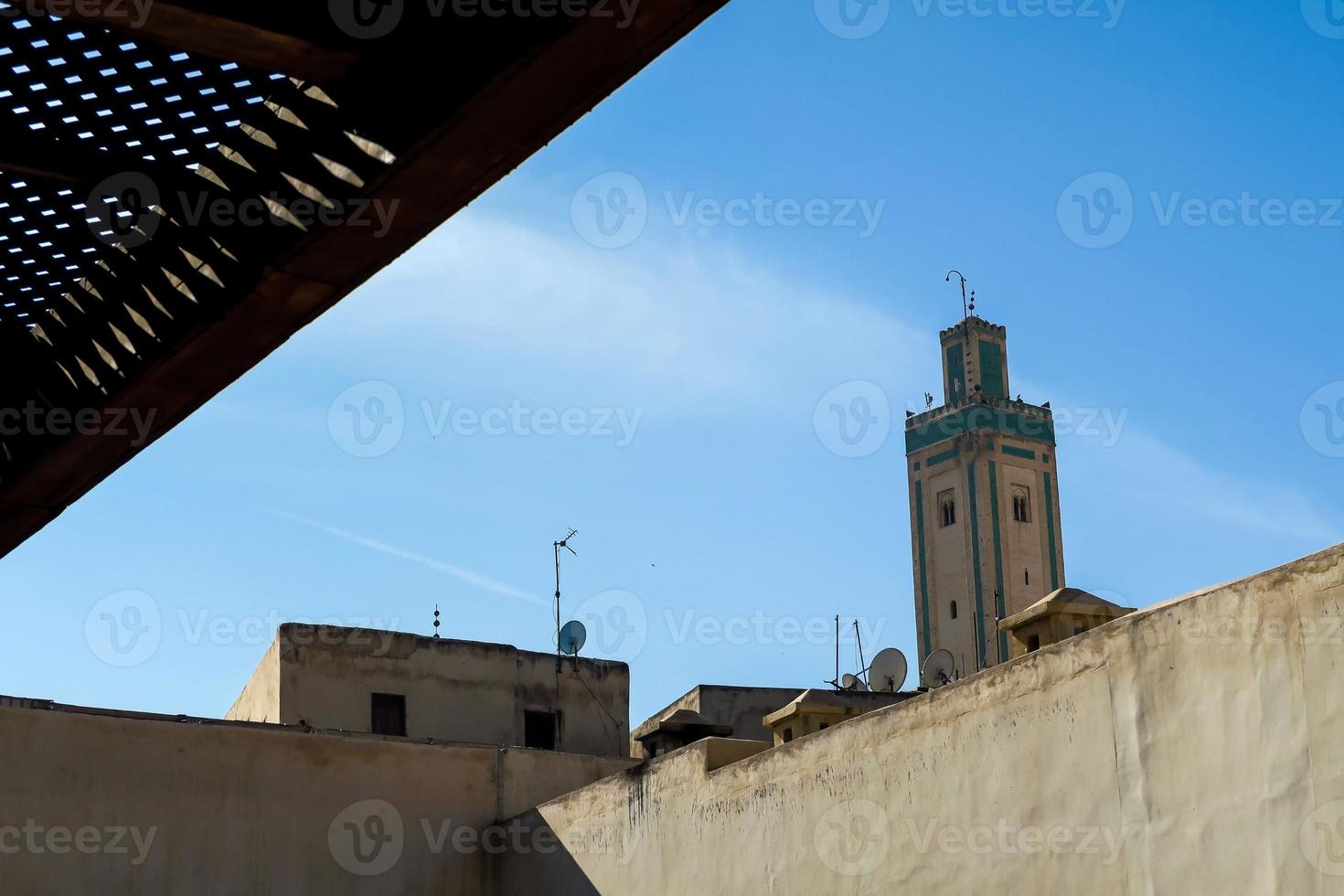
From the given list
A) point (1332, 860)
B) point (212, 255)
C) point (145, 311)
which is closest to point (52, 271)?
point (145, 311)

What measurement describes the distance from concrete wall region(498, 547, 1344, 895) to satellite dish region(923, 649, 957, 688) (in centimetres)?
717

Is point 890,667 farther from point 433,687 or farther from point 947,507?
point 947,507

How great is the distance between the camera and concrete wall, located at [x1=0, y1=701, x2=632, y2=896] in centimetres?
1438

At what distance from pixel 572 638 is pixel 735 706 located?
2734 mm

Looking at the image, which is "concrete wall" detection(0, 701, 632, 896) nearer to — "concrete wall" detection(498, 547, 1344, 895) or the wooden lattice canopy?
"concrete wall" detection(498, 547, 1344, 895)

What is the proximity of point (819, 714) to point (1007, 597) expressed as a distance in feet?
133

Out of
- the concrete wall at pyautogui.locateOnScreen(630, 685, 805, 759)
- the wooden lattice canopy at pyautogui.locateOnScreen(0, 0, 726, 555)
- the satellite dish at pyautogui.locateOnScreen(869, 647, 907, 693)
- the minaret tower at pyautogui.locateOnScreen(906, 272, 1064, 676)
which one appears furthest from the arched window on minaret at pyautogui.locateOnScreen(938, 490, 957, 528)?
the wooden lattice canopy at pyautogui.locateOnScreen(0, 0, 726, 555)

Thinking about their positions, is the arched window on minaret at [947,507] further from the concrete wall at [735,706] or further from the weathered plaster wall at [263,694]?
the weathered plaster wall at [263,694]

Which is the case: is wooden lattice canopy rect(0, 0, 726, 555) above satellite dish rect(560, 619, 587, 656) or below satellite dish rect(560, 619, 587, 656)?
below

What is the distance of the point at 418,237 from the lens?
2.35 meters

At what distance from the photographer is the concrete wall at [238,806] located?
1438cm

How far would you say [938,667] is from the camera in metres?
20.0

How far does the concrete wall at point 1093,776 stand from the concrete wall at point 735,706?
470 inches

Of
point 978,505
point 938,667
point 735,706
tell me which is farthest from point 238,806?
point 978,505
